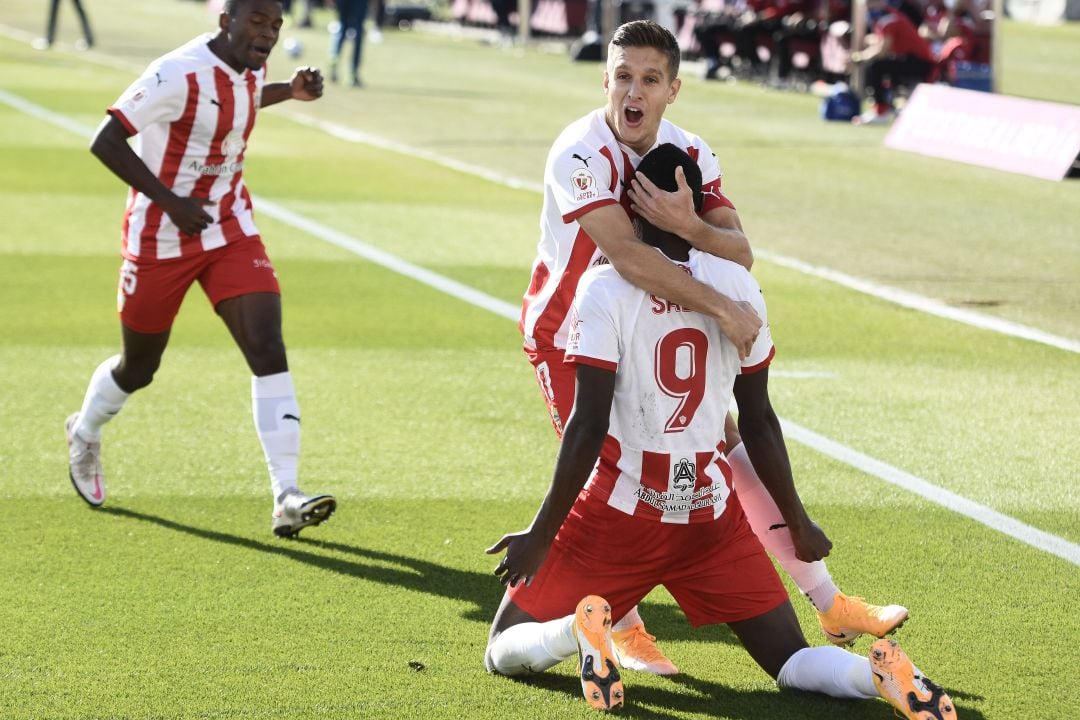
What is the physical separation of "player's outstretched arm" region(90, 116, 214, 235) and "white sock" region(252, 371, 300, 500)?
72cm

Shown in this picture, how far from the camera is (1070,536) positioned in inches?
266

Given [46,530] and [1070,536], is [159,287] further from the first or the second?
[1070,536]

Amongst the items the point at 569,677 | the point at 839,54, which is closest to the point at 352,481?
the point at 569,677

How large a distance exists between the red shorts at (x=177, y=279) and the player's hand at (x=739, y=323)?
2.85 meters

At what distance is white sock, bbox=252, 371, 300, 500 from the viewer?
6.84 meters

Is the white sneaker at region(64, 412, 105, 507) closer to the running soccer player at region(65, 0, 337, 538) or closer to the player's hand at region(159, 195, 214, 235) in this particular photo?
the running soccer player at region(65, 0, 337, 538)

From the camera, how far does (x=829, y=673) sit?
4883 mm

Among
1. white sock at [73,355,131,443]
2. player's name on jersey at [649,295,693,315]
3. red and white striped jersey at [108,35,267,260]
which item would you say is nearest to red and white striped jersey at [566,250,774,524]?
player's name on jersey at [649,295,693,315]

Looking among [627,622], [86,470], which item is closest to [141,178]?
[86,470]

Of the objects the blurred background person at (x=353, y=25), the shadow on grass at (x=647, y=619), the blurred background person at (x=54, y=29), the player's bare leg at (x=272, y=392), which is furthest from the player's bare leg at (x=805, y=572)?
the blurred background person at (x=54, y=29)

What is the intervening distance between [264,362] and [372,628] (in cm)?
166

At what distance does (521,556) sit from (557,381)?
2.79ft

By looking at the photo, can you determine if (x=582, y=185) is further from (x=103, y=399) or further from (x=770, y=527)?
(x=103, y=399)

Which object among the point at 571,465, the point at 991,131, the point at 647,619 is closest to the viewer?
the point at 571,465
